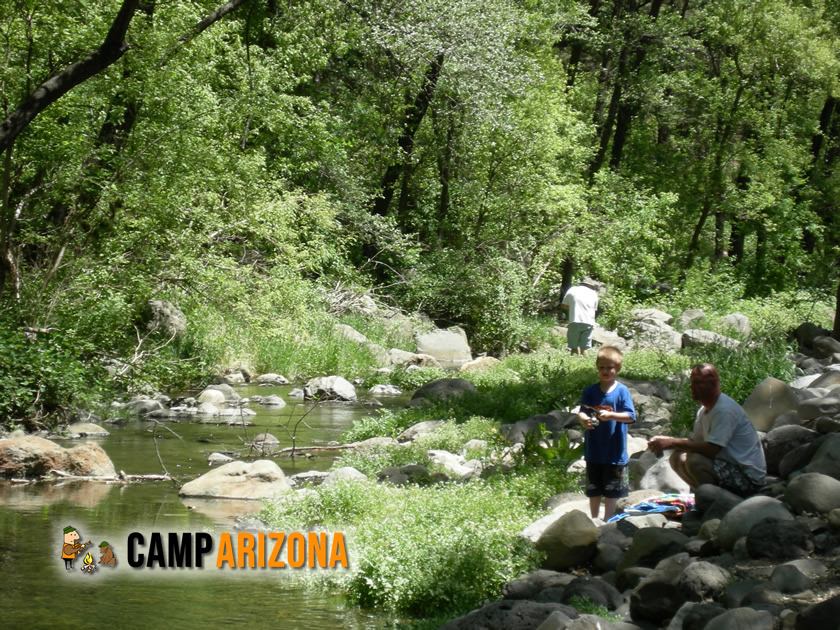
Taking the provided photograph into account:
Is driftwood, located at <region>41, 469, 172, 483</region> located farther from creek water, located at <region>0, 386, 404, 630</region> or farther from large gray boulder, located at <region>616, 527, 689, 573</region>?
large gray boulder, located at <region>616, 527, 689, 573</region>

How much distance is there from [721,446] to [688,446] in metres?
0.24

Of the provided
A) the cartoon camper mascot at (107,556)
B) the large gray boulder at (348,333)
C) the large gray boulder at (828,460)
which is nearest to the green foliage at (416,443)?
the cartoon camper mascot at (107,556)

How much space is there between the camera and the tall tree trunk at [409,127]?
25.5 meters

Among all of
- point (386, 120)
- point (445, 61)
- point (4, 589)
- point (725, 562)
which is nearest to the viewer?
point (725, 562)

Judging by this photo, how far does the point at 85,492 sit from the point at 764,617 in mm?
7346

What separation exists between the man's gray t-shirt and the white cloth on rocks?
386 inches

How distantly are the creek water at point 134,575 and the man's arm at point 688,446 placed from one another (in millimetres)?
2434

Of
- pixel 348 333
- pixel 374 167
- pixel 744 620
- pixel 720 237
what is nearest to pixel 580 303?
pixel 348 333

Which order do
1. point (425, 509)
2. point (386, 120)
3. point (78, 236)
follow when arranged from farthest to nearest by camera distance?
point (386, 120)
point (78, 236)
point (425, 509)

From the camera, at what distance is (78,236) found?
47.1 ft

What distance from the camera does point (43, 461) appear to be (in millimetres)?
10570

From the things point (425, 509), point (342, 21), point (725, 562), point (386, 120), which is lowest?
point (425, 509)

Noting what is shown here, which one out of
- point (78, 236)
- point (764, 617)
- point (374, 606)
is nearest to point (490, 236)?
point (78, 236)

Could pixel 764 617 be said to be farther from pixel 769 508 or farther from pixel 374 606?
pixel 374 606
